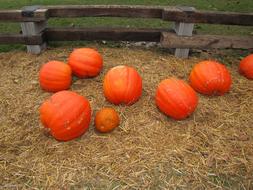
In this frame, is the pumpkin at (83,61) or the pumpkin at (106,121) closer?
the pumpkin at (106,121)

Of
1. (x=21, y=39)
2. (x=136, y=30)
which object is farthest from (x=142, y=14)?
(x=21, y=39)

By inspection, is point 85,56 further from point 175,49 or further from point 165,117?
point 175,49

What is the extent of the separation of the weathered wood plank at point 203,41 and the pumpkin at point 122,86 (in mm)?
1603

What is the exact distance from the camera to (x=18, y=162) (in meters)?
3.15

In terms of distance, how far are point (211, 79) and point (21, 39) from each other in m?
3.19

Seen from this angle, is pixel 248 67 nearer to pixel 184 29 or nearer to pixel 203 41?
pixel 203 41

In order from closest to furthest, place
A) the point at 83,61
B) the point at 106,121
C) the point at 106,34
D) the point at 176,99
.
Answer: the point at 106,121 → the point at 176,99 → the point at 83,61 → the point at 106,34

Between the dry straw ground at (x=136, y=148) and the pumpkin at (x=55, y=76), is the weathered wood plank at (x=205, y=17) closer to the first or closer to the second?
the dry straw ground at (x=136, y=148)

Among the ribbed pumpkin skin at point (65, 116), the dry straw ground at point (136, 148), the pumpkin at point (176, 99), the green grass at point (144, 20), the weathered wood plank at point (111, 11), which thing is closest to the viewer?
the dry straw ground at point (136, 148)

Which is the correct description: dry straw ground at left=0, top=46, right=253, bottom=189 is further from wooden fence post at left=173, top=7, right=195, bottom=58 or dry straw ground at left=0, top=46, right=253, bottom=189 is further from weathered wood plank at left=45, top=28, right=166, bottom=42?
weathered wood plank at left=45, top=28, right=166, bottom=42

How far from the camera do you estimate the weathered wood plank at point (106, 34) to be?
5.43 metres

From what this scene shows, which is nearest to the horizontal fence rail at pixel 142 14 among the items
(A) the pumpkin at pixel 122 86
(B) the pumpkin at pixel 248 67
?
(B) the pumpkin at pixel 248 67

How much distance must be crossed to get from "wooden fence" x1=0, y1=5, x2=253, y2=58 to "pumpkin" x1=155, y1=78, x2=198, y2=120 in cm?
169

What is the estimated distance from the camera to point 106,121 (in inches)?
133
